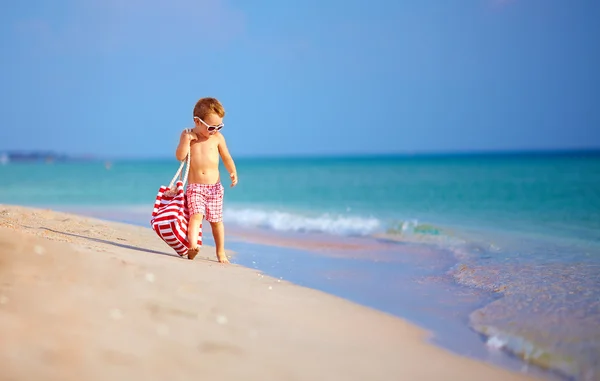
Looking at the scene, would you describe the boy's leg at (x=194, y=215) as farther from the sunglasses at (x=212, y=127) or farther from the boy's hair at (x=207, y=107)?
the boy's hair at (x=207, y=107)

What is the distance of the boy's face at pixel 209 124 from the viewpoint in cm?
588

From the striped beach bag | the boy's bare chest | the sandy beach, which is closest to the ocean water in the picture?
the sandy beach

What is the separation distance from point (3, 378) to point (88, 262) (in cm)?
157

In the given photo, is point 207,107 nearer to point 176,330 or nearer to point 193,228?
point 193,228

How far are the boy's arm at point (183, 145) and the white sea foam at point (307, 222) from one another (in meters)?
4.82

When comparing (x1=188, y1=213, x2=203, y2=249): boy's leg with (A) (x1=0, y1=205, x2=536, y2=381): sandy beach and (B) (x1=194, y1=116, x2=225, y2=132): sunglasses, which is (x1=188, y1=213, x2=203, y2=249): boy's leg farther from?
(A) (x1=0, y1=205, x2=536, y2=381): sandy beach

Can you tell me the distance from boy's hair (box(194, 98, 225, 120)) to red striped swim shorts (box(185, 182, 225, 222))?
65 centimetres

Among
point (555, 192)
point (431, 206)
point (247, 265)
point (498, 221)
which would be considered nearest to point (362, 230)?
point (498, 221)

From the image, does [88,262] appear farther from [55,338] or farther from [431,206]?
[431,206]

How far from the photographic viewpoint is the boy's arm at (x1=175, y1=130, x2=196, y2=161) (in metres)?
5.91

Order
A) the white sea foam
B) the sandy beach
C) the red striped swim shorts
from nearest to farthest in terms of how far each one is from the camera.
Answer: the sandy beach → the red striped swim shorts → the white sea foam

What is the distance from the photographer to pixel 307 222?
11898mm

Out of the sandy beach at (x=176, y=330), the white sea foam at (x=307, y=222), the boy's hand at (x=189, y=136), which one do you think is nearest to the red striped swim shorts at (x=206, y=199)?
the boy's hand at (x=189, y=136)

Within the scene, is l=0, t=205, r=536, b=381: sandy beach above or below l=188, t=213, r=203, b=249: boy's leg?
below
